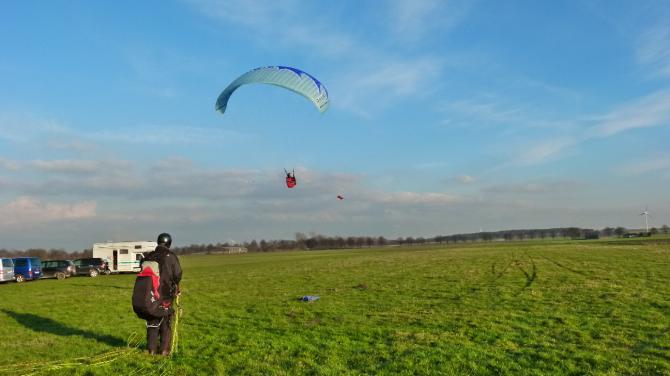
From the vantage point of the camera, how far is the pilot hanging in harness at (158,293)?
962 cm

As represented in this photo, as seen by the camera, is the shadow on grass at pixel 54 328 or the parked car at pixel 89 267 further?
the parked car at pixel 89 267

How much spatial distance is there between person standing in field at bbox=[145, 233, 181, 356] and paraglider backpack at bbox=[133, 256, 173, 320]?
11 cm

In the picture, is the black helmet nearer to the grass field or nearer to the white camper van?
the grass field

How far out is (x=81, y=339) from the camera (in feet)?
41.0

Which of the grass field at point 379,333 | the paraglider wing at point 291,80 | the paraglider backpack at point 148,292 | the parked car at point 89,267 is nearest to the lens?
the grass field at point 379,333

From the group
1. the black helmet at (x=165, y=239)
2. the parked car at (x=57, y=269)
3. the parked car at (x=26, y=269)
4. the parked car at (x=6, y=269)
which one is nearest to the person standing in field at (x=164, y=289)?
the black helmet at (x=165, y=239)

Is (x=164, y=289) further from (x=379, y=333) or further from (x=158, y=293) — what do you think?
(x=379, y=333)

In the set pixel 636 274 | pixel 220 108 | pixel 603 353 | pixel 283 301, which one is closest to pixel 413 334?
pixel 603 353

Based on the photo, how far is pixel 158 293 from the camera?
981cm

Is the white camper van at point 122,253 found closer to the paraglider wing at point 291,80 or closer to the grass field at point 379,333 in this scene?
the grass field at point 379,333

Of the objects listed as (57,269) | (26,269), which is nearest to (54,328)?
(26,269)

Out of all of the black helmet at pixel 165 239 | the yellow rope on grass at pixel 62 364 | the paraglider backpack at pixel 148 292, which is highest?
the black helmet at pixel 165 239

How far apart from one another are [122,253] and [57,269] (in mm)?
5620

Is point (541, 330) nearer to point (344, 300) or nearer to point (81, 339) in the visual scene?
point (344, 300)
